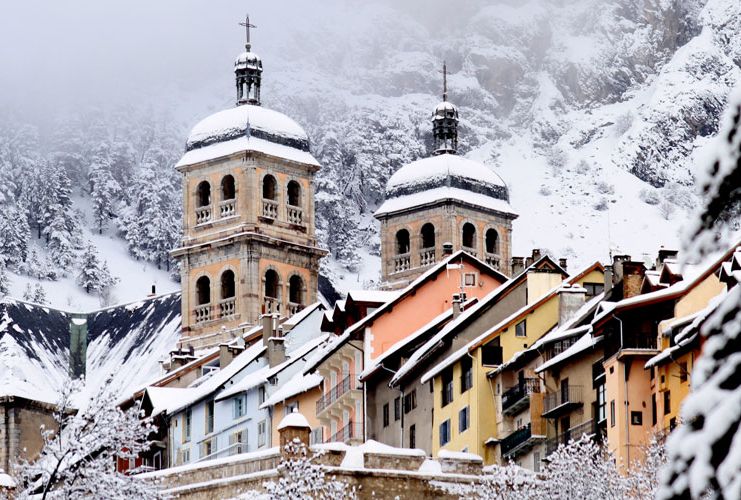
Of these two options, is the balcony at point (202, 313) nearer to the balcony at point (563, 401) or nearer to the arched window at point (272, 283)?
the arched window at point (272, 283)

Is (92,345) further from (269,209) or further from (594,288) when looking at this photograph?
(594,288)

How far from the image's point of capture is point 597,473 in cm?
4191

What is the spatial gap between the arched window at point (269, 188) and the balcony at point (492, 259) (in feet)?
38.2

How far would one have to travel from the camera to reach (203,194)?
123062 millimetres

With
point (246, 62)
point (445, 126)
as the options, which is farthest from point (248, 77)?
point (445, 126)

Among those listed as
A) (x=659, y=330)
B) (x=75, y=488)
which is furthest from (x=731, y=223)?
(x=659, y=330)

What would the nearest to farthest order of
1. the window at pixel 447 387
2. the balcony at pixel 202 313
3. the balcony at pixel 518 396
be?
the balcony at pixel 518 396 < the window at pixel 447 387 < the balcony at pixel 202 313

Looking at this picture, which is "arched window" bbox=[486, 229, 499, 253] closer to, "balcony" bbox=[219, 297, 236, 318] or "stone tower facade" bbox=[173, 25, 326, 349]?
"stone tower facade" bbox=[173, 25, 326, 349]

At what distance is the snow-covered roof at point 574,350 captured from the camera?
5204cm

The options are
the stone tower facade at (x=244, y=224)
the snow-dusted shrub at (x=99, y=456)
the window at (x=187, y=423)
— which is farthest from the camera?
the stone tower facade at (x=244, y=224)

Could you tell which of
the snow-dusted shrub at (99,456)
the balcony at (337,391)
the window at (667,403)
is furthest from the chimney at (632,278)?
the balcony at (337,391)

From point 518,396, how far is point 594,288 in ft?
24.5

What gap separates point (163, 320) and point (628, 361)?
7903 cm

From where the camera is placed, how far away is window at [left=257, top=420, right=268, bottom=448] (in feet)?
242
